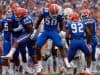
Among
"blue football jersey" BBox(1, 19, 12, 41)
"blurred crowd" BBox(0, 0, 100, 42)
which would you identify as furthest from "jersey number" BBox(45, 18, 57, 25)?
"blurred crowd" BBox(0, 0, 100, 42)

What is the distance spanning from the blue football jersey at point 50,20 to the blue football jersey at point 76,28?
35 cm

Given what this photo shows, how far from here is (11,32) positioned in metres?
12.3

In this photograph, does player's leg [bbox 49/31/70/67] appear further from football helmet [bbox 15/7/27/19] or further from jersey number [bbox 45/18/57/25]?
football helmet [bbox 15/7/27/19]

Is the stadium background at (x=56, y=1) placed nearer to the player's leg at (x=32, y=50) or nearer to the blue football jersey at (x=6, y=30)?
the player's leg at (x=32, y=50)

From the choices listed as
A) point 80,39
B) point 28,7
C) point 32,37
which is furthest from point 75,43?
point 28,7

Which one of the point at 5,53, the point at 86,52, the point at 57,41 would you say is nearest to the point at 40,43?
the point at 57,41

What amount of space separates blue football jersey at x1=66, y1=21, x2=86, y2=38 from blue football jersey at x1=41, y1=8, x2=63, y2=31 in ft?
1.16

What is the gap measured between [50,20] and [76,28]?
650mm

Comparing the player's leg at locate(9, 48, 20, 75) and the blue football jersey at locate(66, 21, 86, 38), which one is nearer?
the blue football jersey at locate(66, 21, 86, 38)

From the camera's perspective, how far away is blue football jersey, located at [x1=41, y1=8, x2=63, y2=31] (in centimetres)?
1209

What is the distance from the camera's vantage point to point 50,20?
1211 cm

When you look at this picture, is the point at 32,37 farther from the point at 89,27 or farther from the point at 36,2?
the point at 36,2

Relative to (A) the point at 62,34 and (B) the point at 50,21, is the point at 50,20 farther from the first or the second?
(A) the point at 62,34

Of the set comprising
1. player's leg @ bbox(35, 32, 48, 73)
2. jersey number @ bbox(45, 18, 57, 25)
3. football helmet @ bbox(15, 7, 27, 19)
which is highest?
football helmet @ bbox(15, 7, 27, 19)
